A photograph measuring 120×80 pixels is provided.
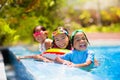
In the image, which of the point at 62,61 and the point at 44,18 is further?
the point at 44,18

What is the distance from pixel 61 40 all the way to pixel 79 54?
1.70 ft

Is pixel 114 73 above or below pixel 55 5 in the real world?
below

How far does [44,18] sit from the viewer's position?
38.2 ft

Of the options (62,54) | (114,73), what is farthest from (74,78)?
(62,54)

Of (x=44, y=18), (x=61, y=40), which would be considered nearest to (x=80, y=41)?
(x=61, y=40)

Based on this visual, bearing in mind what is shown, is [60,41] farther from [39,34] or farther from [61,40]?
[39,34]

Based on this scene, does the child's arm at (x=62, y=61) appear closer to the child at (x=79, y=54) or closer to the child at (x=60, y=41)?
the child at (x=79, y=54)

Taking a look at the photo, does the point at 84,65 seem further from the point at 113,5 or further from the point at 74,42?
the point at 113,5

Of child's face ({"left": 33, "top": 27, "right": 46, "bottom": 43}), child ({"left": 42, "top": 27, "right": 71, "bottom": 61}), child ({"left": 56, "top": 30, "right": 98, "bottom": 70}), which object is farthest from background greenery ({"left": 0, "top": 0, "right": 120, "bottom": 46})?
child ({"left": 56, "top": 30, "right": 98, "bottom": 70})

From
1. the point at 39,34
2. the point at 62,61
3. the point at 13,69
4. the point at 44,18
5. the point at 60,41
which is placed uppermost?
the point at 44,18

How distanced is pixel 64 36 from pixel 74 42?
0.43m

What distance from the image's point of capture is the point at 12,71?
24.7 ft

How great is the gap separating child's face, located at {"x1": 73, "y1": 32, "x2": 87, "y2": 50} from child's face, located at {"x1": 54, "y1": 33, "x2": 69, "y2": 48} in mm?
413

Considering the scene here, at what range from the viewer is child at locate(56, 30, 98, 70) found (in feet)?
19.3
